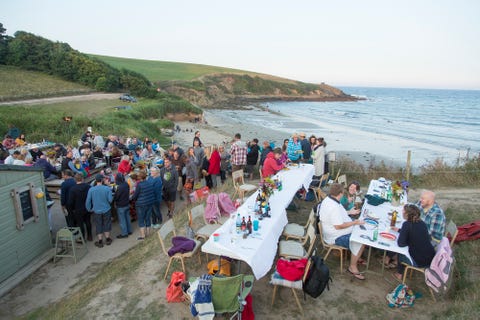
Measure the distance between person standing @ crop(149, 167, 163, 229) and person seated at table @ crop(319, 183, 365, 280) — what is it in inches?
164

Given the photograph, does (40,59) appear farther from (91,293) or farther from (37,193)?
(91,293)

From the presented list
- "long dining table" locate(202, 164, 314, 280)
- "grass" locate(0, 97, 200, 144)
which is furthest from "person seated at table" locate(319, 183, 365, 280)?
"grass" locate(0, 97, 200, 144)

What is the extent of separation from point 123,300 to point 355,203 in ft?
16.2

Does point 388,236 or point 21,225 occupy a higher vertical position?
point 388,236

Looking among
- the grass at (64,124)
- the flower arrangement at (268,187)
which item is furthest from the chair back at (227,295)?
the grass at (64,124)

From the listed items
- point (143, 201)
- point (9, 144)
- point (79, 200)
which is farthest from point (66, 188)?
point (9, 144)

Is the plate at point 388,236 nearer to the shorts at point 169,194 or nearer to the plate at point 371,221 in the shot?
the plate at point 371,221

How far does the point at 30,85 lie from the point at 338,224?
122 ft

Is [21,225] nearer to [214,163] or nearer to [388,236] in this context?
[214,163]

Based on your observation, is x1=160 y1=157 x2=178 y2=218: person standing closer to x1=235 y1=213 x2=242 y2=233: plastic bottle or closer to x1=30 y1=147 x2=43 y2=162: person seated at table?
x1=235 y1=213 x2=242 y2=233: plastic bottle

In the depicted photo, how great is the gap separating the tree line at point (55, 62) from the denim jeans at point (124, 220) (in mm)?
36553

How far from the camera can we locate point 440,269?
445 centimetres

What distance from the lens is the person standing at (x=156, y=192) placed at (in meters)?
7.62

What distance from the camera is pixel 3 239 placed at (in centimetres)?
596
